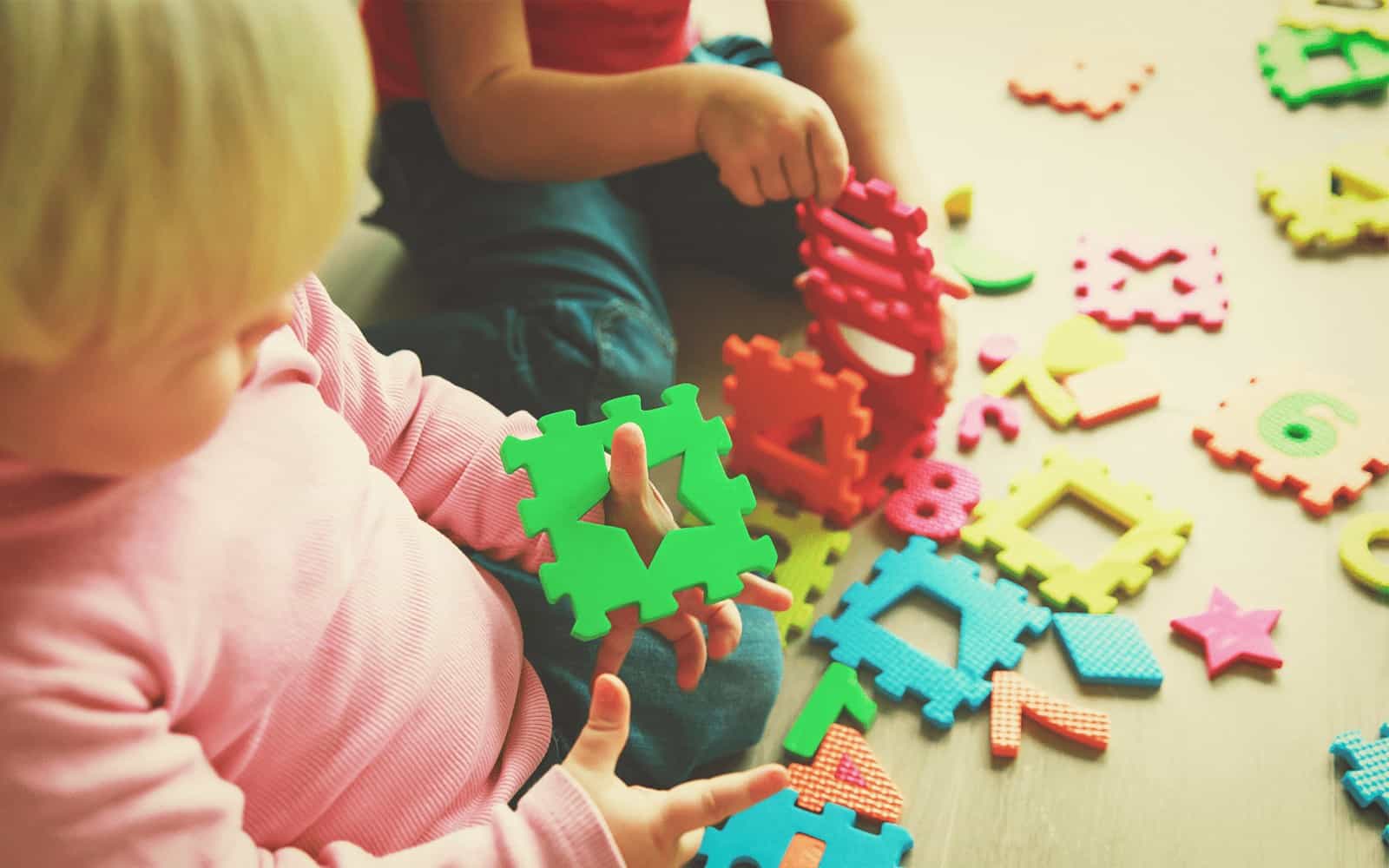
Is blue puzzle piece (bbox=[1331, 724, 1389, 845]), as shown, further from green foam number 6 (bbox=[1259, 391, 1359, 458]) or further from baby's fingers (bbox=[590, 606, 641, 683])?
baby's fingers (bbox=[590, 606, 641, 683])

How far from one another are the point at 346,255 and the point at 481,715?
2.72 ft

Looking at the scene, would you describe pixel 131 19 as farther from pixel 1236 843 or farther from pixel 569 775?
pixel 1236 843

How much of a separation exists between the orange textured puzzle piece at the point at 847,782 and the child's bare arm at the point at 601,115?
1.55 ft

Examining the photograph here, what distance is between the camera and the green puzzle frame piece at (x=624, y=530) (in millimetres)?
688

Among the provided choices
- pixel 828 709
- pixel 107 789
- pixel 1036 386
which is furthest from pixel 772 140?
pixel 107 789

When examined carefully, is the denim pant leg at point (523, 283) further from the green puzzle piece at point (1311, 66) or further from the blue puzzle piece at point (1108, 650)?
the green puzzle piece at point (1311, 66)

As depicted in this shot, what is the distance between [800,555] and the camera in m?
A: 1.03

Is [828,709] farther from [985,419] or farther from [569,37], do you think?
[569,37]

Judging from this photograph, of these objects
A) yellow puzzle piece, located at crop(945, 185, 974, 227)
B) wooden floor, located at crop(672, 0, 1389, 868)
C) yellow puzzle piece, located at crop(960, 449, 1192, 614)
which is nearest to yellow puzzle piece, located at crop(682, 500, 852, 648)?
wooden floor, located at crop(672, 0, 1389, 868)

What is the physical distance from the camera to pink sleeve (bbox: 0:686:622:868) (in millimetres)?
461

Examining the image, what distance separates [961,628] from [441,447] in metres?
0.47

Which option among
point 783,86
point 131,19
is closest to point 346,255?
point 783,86

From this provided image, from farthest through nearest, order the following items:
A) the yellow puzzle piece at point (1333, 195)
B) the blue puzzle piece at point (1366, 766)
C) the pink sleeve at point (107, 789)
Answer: the yellow puzzle piece at point (1333, 195) < the blue puzzle piece at point (1366, 766) < the pink sleeve at point (107, 789)

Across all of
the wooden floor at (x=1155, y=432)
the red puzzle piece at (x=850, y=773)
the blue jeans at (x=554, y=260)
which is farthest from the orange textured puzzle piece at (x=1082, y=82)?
the red puzzle piece at (x=850, y=773)
